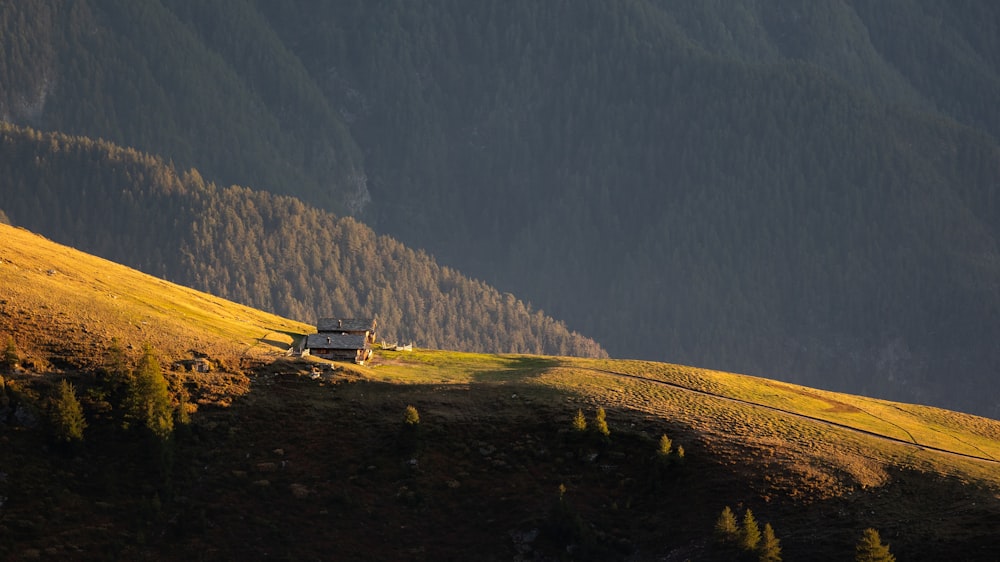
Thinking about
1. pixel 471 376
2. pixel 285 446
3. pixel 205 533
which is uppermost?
pixel 471 376

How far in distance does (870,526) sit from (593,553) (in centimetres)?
2243

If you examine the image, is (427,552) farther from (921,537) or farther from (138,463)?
(921,537)

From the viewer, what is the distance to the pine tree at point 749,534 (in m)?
89.1

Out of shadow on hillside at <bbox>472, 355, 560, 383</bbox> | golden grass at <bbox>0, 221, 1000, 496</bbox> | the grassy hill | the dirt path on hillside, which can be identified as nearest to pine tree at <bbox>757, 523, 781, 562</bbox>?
the grassy hill

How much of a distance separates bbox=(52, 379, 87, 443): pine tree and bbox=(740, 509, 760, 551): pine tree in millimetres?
59000

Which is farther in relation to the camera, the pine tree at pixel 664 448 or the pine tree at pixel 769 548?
the pine tree at pixel 664 448

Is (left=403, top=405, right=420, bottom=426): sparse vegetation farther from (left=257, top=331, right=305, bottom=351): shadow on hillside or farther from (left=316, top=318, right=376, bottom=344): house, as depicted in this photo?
(left=316, top=318, right=376, bottom=344): house

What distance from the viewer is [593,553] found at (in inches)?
3856

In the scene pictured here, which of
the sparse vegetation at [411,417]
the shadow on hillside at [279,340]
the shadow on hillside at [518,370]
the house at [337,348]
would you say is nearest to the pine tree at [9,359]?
the shadow on hillside at [279,340]

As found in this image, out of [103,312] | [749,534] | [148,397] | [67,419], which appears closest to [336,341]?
[103,312]

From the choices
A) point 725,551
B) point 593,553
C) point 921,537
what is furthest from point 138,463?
point 921,537

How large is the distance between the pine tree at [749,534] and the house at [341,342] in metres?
64.5

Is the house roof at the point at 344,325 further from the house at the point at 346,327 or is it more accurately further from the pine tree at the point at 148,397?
the pine tree at the point at 148,397

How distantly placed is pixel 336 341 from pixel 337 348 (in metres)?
1.73
